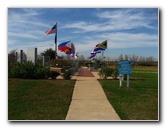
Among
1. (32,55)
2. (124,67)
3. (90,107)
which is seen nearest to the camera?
(90,107)

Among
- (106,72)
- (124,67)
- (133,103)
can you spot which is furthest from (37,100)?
(106,72)

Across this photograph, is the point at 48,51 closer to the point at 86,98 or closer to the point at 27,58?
the point at 27,58

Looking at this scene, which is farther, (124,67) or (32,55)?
(32,55)

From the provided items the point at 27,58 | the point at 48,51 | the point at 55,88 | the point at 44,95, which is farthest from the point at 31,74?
the point at 48,51

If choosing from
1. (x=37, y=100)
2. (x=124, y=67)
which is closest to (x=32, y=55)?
(x=124, y=67)

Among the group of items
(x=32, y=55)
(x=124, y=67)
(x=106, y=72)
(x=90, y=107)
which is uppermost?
(x=32, y=55)

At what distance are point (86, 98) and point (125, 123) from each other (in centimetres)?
301

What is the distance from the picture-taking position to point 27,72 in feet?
44.3

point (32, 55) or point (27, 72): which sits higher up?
point (32, 55)

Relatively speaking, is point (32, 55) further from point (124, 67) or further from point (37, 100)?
point (37, 100)

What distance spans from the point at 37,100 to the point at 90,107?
1813 millimetres

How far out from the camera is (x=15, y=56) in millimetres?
20094

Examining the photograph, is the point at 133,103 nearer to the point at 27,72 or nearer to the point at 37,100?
the point at 37,100

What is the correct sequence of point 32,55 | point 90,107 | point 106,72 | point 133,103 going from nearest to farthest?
point 90,107
point 133,103
point 106,72
point 32,55
